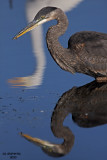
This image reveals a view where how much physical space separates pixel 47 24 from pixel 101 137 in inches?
252

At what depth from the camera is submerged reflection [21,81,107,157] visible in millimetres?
5770

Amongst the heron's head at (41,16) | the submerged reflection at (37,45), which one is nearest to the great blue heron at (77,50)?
the heron's head at (41,16)

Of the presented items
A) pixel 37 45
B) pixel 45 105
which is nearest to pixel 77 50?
pixel 45 105

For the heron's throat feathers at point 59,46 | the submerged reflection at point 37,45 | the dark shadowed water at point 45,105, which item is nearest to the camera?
the dark shadowed water at point 45,105

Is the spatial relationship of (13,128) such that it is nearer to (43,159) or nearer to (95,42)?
(43,159)

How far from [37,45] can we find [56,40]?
214 cm

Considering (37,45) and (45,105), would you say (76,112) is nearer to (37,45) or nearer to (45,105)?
(45,105)

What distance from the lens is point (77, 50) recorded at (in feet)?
27.5

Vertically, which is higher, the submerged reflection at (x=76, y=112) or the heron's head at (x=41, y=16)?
the heron's head at (x=41, y=16)

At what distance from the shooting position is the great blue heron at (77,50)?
8.37m

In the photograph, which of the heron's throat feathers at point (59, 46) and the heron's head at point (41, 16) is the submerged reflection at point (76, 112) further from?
the heron's head at point (41, 16)

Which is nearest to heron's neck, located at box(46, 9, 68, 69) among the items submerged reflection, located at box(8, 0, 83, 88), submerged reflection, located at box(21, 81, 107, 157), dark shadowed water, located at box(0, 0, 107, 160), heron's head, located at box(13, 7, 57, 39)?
heron's head, located at box(13, 7, 57, 39)

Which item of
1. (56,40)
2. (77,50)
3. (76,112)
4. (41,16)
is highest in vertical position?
(41,16)

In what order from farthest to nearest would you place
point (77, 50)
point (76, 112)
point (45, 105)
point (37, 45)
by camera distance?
point (37, 45), point (77, 50), point (45, 105), point (76, 112)
